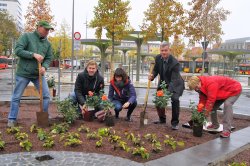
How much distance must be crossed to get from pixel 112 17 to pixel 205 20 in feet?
26.9

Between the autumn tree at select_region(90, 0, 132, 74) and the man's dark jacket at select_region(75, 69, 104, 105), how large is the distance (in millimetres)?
14206

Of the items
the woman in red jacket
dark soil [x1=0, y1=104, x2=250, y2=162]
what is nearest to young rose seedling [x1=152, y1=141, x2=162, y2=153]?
dark soil [x1=0, y1=104, x2=250, y2=162]

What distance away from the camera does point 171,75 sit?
251 inches

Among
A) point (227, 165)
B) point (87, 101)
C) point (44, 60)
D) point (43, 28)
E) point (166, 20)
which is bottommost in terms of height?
point (227, 165)

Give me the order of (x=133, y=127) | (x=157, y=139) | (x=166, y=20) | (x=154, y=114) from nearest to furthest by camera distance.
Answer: (x=157, y=139), (x=133, y=127), (x=154, y=114), (x=166, y=20)

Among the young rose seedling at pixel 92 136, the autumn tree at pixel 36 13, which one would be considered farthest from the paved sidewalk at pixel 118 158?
the autumn tree at pixel 36 13

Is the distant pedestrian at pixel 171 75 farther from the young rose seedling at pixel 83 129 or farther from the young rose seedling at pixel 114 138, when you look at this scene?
the young rose seedling at pixel 83 129

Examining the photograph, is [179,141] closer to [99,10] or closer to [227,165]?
[227,165]

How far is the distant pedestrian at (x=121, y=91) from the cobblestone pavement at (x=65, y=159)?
2.41 metres

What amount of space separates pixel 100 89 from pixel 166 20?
1493 cm

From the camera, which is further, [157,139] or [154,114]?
[154,114]

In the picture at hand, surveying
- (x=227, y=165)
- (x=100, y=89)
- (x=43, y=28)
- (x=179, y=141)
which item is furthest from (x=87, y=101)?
(x=227, y=165)

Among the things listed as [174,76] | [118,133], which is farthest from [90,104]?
[174,76]

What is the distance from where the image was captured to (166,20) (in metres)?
20.7
